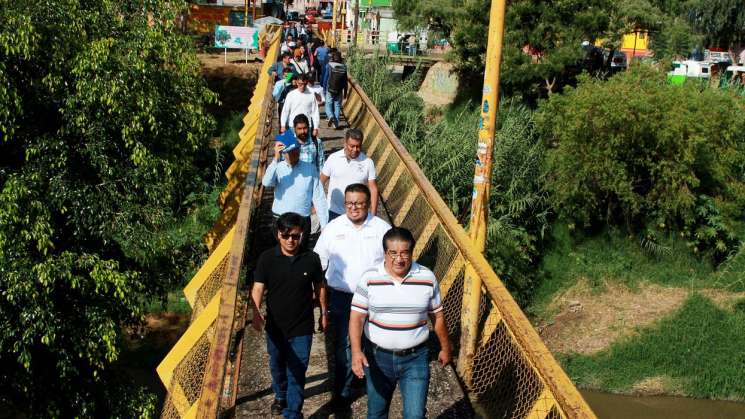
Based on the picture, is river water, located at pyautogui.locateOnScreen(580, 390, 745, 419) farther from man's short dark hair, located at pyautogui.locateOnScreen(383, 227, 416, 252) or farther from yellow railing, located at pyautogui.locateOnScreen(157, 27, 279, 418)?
man's short dark hair, located at pyautogui.locateOnScreen(383, 227, 416, 252)

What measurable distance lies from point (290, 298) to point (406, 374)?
2.98 feet

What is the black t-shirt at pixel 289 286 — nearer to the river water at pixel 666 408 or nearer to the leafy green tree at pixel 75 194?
the leafy green tree at pixel 75 194

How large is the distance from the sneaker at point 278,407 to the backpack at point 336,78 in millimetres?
9637

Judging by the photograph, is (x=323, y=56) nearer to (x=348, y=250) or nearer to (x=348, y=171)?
(x=348, y=171)

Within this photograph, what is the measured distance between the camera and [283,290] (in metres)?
4.81

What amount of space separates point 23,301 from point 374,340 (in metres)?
5.97

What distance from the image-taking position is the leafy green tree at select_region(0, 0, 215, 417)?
8.71 meters

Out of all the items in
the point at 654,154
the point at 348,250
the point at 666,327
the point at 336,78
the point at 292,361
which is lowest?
the point at 666,327

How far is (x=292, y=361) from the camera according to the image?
4.93 m

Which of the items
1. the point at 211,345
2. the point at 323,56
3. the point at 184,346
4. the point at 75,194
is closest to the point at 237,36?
the point at 323,56

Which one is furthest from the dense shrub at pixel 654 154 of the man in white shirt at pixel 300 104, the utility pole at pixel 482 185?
the utility pole at pixel 482 185

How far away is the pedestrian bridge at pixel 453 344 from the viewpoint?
4.03 m

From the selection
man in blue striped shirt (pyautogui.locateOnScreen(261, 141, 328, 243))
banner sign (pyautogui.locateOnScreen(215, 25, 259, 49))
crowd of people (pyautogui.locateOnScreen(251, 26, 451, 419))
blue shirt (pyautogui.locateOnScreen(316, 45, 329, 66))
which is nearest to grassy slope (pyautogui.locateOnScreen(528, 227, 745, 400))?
blue shirt (pyautogui.locateOnScreen(316, 45, 329, 66))

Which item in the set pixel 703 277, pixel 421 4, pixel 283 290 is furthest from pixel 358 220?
pixel 421 4
